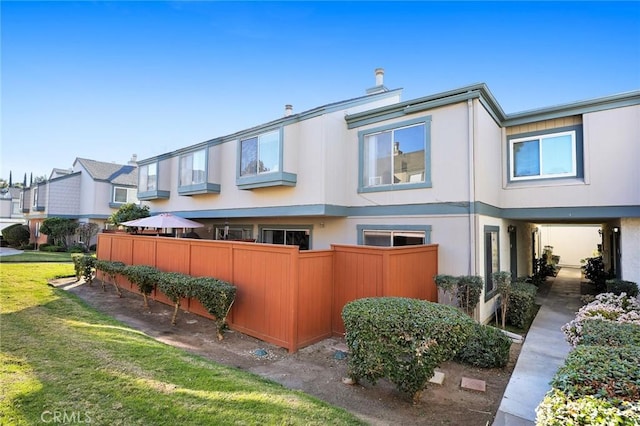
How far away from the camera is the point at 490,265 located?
8883mm

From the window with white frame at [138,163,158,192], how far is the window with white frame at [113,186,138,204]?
433 inches

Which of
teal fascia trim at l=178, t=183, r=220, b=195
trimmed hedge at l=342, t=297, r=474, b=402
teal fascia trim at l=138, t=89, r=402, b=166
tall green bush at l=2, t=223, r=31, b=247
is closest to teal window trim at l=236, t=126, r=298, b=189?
teal fascia trim at l=138, t=89, r=402, b=166

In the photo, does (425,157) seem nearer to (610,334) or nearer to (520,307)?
(520,307)

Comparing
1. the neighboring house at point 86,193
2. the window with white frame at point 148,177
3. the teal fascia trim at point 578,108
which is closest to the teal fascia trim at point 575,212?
the teal fascia trim at point 578,108

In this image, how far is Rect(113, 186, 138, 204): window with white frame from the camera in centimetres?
2684

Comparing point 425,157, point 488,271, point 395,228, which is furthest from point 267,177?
point 488,271

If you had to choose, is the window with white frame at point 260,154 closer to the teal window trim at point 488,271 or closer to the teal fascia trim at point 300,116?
the teal fascia trim at point 300,116

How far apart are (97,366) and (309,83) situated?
13.1m

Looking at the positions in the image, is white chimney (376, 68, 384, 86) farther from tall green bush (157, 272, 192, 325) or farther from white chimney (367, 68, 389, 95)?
tall green bush (157, 272, 192, 325)

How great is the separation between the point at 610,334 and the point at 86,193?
32640mm

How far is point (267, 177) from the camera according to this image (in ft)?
35.4

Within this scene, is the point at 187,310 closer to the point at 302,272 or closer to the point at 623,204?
the point at 302,272

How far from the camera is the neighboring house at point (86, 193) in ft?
85.4

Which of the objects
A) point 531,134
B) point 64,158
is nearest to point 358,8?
point 531,134
